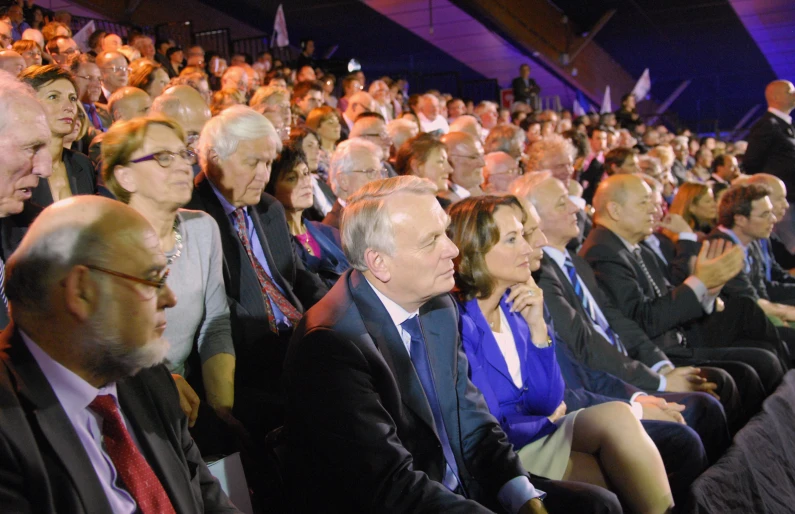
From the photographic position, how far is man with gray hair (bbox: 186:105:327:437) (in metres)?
2.63

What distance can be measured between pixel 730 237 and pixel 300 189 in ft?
9.59

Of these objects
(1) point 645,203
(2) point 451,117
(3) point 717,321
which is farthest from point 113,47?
(3) point 717,321

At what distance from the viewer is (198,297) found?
2355mm

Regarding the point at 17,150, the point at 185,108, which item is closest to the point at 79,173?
the point at 185,108

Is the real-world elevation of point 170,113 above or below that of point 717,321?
above

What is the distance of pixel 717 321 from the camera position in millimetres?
4078

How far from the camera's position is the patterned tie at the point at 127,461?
51.9 inches

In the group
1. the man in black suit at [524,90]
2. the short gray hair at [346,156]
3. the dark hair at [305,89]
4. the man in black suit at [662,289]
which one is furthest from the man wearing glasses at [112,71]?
the man in black suit at [524,90]

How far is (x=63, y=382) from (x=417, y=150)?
10.9 feet

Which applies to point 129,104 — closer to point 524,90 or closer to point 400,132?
point 400,132

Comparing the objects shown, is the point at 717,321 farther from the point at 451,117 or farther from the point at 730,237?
the point at 451,117

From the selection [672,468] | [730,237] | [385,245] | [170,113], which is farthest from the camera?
[730,237]

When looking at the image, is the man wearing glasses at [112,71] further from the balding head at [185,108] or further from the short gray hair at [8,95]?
the short gray hair at [8,95]

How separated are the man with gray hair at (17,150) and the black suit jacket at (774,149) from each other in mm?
5970
